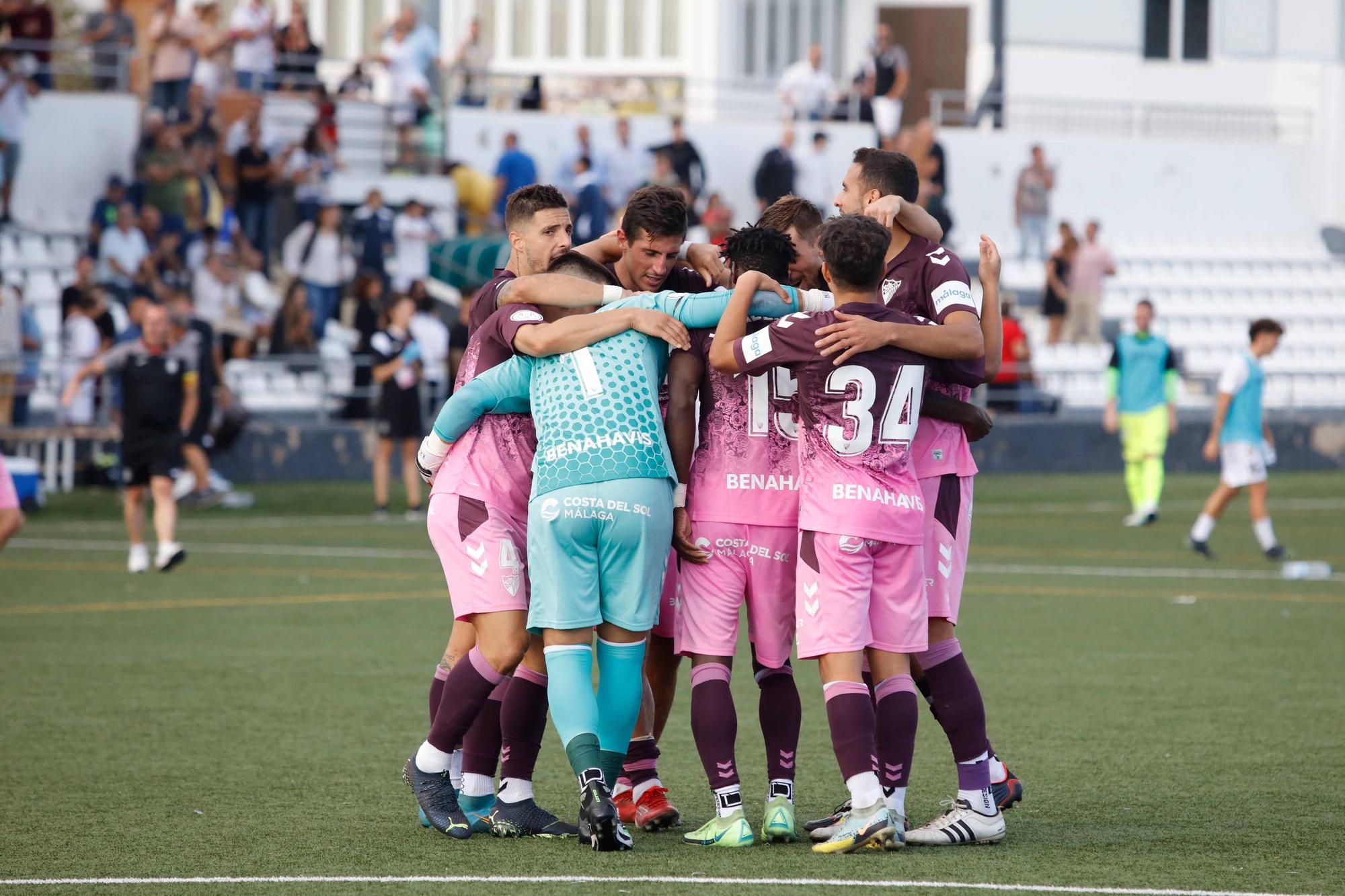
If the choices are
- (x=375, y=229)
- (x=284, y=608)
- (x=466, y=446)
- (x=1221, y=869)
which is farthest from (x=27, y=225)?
(x=1221, y=869)

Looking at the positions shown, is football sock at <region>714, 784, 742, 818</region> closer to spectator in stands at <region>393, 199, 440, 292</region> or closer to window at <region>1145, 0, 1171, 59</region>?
spectator in stands at <region>393, 199, 440, 292</region>

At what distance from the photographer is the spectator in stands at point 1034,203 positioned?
100 ft

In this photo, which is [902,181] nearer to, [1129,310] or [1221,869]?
[1221,869]

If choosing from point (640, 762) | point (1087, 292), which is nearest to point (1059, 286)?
point (1087, 292)

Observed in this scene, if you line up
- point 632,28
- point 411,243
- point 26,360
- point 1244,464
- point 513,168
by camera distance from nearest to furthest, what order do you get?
point 1244,464 < point 26,360 < point 411,243 < point 513,168 < point 632,28

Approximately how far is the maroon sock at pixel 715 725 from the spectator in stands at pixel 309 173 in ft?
63.0

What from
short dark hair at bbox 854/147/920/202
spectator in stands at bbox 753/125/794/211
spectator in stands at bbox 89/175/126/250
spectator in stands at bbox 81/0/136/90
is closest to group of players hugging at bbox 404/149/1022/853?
short dark hair at bbox 854/147/920/202

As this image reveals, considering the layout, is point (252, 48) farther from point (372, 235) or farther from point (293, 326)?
point (293, 326)

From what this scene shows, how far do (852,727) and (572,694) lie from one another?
2.89 ft

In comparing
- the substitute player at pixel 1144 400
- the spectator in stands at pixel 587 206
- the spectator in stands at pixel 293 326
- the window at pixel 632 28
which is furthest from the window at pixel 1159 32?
the spectator in stands at pixel 293 326

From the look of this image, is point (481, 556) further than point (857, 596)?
Yes

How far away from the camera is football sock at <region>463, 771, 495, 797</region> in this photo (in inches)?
245

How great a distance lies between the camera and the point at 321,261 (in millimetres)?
23203

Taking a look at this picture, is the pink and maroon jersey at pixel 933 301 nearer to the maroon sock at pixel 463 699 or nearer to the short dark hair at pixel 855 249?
the short dark hair at pixel 855 249
